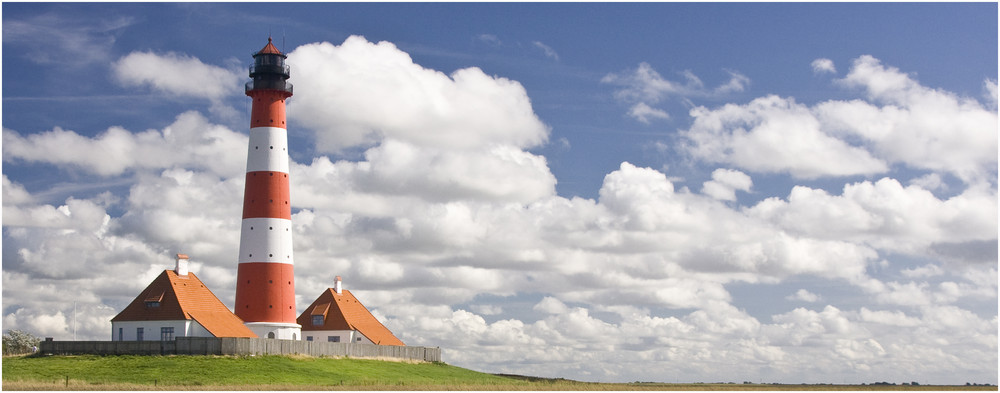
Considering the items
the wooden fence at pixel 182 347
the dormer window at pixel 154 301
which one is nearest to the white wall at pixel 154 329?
the dormer window at pixel 154 301

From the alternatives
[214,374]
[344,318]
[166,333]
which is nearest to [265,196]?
[166,333]

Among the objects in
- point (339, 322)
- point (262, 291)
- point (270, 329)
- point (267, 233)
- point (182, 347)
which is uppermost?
point (267, 233)

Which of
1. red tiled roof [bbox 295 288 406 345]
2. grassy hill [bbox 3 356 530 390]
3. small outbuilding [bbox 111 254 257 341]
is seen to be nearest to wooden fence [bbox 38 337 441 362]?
grassy hill [bbox 3 356 530 390]

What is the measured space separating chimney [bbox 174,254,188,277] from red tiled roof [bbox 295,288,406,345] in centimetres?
1194

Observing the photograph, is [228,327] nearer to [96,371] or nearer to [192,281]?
[192,281]

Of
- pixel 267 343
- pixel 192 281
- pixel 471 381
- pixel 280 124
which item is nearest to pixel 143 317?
pixel 192 281

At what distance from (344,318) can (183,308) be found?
16678 mm

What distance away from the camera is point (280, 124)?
79188 millimetres

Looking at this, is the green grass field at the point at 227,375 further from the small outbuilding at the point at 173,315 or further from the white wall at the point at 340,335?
the white wall at the point at 340,335

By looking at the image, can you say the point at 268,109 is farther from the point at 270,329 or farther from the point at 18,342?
the point at 18,342

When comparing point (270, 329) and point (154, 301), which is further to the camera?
point (270, 329)

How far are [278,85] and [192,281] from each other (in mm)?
14414

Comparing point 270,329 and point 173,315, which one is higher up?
point 173,315

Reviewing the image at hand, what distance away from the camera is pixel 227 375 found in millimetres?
62812
